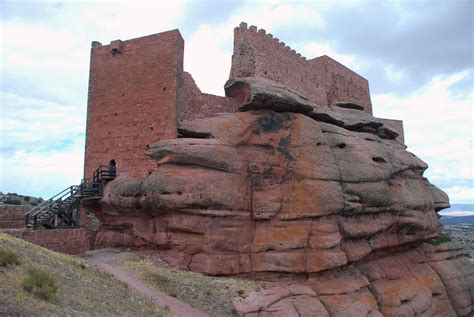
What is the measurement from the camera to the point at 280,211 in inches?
632

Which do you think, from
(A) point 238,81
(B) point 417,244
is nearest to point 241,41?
(A) point 238,81

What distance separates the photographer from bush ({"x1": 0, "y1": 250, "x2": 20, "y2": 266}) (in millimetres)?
8453

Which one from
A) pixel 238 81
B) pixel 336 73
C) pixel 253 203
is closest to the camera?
pixel 253 203

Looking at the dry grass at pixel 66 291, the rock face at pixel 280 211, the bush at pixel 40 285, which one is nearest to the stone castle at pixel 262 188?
the rock face at pixel 280 211

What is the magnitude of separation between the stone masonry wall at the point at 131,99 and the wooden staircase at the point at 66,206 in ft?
3.12

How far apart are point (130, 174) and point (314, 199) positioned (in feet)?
27.6

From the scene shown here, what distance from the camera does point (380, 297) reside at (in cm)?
1739

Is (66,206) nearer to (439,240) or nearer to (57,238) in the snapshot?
(57,238)

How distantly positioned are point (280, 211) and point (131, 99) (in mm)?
8865

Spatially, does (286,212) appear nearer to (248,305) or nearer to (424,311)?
(248,305)

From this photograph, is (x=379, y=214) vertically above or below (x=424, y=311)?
above

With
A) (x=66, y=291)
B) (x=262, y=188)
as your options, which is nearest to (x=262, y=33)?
(x=262, y=188)

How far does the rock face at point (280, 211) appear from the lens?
15.2 metres

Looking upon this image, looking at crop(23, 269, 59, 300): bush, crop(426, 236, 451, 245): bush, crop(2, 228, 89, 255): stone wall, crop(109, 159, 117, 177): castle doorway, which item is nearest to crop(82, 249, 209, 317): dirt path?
crop(2, 228, 89, 255): stone wall
